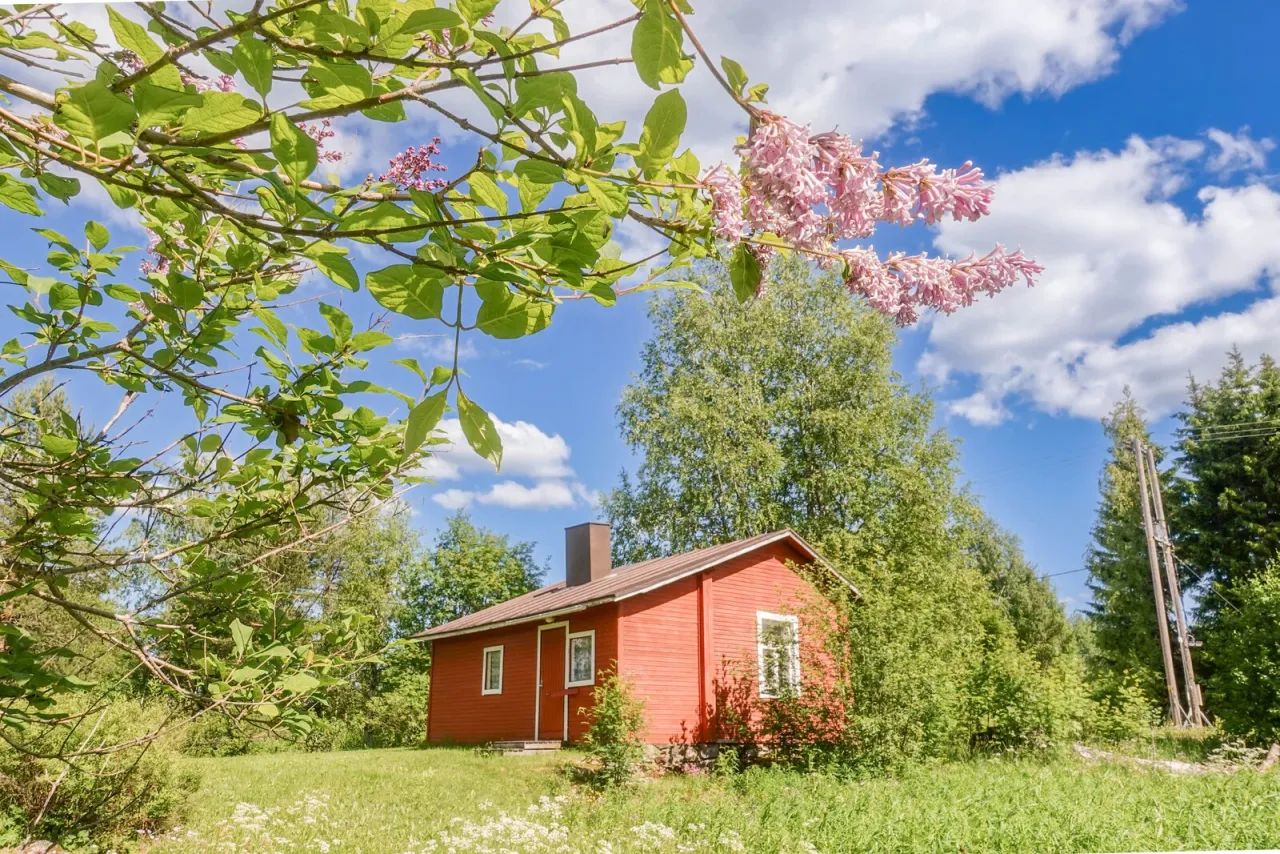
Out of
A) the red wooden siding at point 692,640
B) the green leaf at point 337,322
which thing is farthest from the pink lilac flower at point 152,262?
the red wooden siding at point 692,640

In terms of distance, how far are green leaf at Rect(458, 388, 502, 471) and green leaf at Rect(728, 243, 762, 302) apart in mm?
265

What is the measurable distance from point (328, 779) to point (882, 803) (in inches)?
248

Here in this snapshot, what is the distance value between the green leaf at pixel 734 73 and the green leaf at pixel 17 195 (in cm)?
92

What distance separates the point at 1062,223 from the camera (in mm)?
3344

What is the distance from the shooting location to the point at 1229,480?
17.6 m

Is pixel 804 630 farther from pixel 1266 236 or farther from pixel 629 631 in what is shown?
pixel 1266 236

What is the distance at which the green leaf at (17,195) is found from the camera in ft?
3.23

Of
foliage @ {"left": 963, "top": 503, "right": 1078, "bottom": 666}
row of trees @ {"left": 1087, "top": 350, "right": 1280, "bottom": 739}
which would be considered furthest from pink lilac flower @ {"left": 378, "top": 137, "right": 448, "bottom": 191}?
foliage @ {"left": 963, "top": 503, "right": 1078, "bottom": 666}

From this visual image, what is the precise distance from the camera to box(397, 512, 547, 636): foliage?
966 inches

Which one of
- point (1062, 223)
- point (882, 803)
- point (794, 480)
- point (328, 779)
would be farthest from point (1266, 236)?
point (794, 480)

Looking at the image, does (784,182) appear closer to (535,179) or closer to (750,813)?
(535,179)

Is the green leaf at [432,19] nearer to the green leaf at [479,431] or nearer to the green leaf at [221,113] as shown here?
the green leaf at [221,113]

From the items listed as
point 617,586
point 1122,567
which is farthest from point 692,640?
point 1122,567

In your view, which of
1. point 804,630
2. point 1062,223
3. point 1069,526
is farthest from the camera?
point 1069,526
